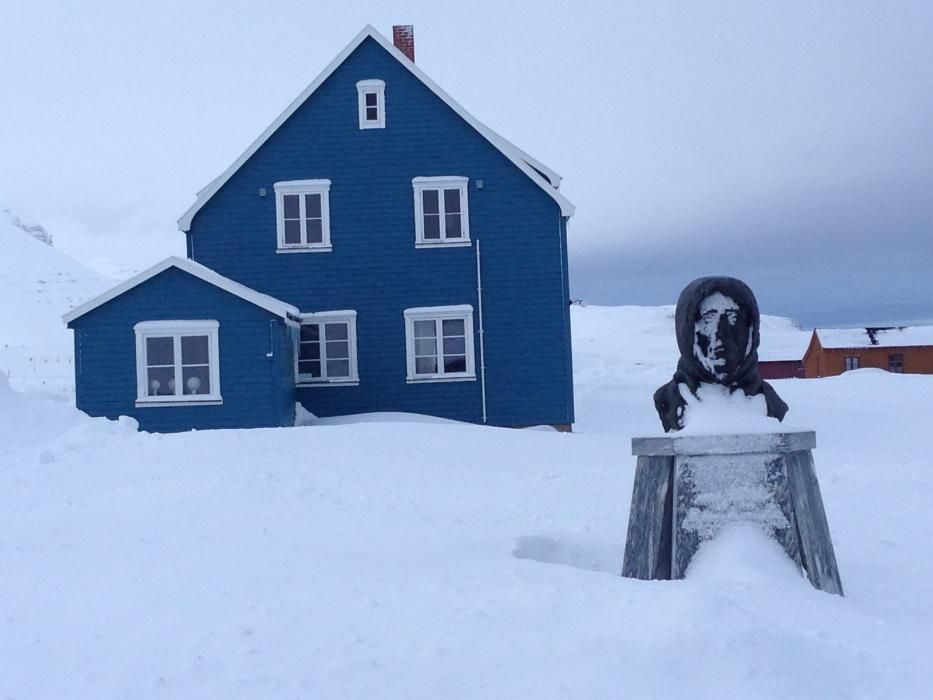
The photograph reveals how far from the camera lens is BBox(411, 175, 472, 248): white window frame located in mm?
19672

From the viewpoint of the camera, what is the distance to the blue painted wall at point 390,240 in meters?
19.6

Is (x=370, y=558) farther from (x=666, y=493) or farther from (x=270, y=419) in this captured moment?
(x=270, y=419)

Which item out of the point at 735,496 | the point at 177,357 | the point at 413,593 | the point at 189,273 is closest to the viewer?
the point at 413,593

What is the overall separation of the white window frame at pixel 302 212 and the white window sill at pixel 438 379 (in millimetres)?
3612

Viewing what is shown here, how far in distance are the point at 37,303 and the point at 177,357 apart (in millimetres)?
72261

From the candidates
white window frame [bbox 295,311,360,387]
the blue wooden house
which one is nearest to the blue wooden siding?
the blue wooden house

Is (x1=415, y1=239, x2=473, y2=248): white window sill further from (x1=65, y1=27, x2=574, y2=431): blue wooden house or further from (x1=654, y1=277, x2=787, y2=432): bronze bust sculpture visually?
(x1=654, y1=277, x2=787, y2=432): bronze bust sculpture

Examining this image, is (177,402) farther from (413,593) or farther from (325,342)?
(413,593)

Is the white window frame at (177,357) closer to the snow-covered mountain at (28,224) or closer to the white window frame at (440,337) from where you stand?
the white window frame at (440,337)

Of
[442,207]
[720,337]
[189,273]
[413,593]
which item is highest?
[442,207]

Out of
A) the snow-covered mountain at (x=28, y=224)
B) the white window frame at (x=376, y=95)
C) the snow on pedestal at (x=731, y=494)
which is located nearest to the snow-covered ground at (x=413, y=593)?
the snow on pedestal at (x=731, y=494)

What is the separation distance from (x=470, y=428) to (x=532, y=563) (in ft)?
30.9

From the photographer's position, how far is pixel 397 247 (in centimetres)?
1981

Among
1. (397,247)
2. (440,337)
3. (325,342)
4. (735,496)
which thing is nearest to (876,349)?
(440,337)
